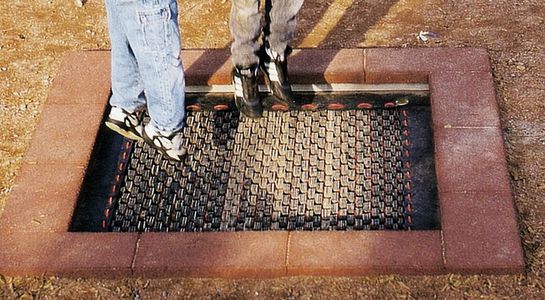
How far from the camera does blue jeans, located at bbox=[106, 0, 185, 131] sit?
386cm

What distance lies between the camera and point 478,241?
3857mm

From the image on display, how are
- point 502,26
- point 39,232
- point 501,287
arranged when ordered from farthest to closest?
point 502,26, point 39,232, point 501,287

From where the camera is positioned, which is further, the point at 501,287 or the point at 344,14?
the point at 344,14

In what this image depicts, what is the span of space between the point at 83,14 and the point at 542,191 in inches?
131

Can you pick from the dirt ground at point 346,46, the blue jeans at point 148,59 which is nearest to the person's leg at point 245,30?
the blue jeans at point 148,59

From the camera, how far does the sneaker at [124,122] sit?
447 centimetres

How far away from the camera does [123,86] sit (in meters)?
4.35

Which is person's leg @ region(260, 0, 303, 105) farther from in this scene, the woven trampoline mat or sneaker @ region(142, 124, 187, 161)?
sneaker @ region(142, 124, 187, 161)

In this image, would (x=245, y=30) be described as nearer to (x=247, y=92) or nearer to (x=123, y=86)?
(x=247, y=92)

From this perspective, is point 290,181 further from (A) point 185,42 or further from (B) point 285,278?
(A) point 185,42

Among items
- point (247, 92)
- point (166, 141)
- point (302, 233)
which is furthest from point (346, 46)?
point (302, 233)

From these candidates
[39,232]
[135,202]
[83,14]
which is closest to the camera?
[39,232]

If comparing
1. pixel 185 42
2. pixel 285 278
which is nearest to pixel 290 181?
pixel 285 278

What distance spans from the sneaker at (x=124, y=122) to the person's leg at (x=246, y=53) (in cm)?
60
